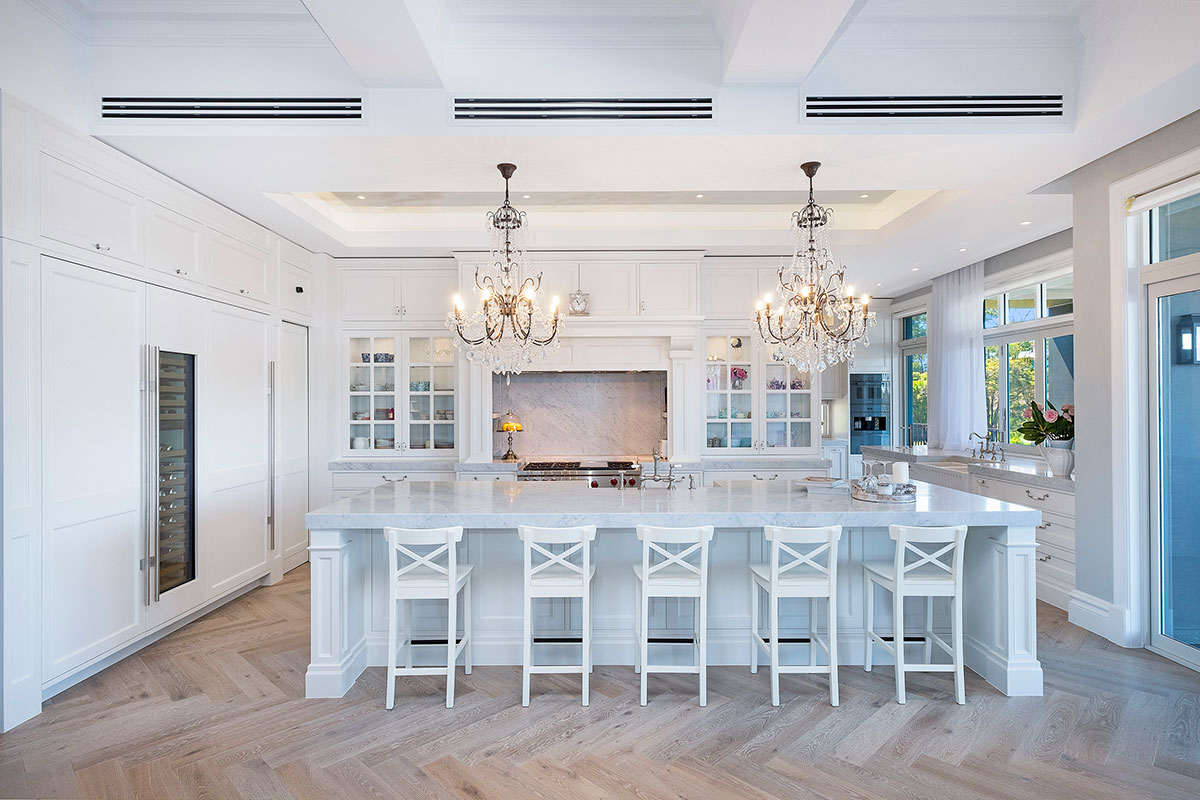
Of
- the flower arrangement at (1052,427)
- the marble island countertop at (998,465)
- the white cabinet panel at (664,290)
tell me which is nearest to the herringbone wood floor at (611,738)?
the marble island countertop at (998,465)

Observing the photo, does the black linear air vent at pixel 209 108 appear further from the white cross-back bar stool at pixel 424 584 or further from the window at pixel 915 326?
the window at pixel 915 326

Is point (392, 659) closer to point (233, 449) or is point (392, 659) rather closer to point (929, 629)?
point (233, 449)

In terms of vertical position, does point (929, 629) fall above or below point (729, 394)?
below

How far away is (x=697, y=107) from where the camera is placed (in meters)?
3.23

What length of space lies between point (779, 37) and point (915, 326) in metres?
6.03

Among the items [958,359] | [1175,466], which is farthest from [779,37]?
[958,359]

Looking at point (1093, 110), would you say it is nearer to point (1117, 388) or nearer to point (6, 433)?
point (1117, 388)

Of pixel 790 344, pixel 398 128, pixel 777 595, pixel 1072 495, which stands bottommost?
pixel 777 595

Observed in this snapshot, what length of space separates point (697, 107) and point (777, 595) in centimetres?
244

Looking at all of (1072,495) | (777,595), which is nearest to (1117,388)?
(1072,495)

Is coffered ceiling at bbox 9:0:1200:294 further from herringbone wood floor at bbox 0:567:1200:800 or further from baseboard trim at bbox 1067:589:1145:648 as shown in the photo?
herringbone wood floor at bbox 0:567:1200:800

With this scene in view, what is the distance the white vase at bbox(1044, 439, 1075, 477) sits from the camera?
4453 millimetres

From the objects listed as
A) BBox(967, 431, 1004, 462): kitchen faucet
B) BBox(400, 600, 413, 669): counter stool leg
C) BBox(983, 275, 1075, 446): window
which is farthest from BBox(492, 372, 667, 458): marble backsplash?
BBox(983, 275, 1075, 446): window

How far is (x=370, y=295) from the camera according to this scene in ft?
20.1
